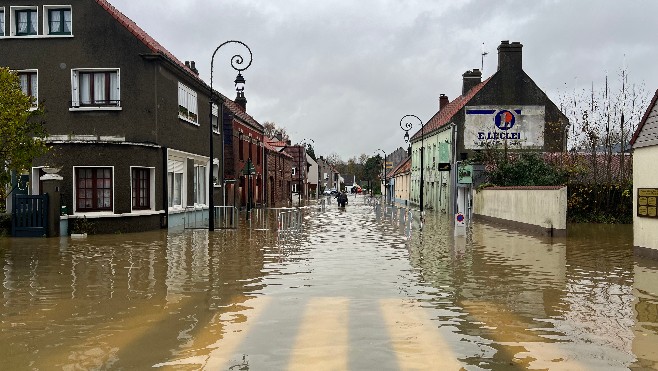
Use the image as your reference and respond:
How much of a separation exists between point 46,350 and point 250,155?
37588 millimetres

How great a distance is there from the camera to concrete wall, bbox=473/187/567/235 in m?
21.3

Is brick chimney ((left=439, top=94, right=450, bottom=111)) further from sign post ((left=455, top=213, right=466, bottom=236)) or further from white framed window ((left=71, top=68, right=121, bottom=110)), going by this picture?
white framed window ((left=71, top=68, right=121, bottom=110))

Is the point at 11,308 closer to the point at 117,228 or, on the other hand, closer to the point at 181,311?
the point at 181,311

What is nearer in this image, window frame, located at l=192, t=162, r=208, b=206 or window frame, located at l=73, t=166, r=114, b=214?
window frame, located at l=73, t=166, r=114, b=214

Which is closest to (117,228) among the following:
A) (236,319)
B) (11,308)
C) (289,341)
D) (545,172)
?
(11,308)

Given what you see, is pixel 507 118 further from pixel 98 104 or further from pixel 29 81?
pixel 29 81

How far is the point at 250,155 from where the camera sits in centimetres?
4366

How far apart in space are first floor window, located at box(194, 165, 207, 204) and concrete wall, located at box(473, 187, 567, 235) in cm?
1511

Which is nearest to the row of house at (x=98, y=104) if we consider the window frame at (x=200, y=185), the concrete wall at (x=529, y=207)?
the window frame at (x=200, y=185)

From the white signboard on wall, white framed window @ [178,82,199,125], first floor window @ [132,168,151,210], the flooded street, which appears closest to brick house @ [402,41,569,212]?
the white signboard on wall

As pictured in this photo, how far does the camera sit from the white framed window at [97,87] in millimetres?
22672

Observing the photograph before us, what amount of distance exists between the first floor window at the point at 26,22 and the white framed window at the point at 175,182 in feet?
23.9

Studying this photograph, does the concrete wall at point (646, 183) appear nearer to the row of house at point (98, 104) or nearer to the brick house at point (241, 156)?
the row of house at point (98, 104)

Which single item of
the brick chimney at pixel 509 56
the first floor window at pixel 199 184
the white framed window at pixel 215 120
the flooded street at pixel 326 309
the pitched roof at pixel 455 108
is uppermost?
the brick chimney at pixel 509 56
